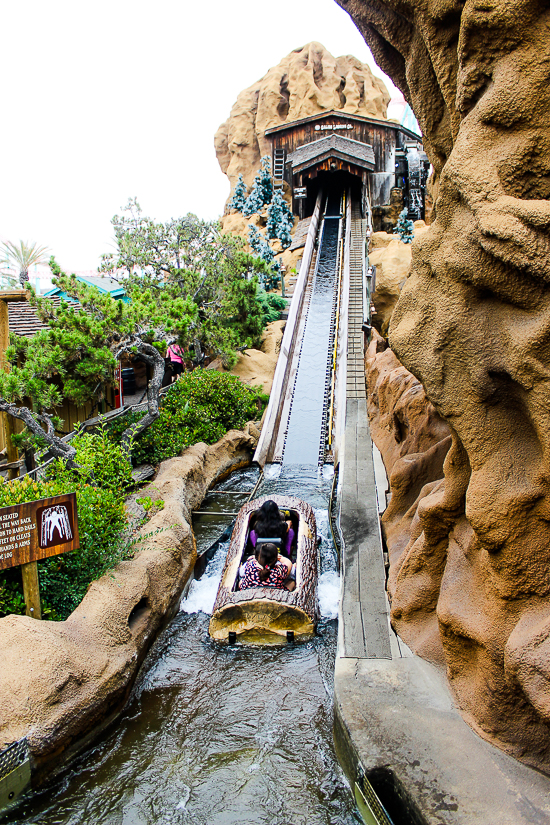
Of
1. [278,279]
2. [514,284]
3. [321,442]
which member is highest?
[278,279]

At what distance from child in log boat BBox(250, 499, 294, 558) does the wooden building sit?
2087 centimetres

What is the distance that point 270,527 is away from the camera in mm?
7758

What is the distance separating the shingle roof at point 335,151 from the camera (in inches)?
993

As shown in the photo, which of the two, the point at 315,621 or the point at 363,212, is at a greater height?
the point at 363,212

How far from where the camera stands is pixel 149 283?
15.5 metres

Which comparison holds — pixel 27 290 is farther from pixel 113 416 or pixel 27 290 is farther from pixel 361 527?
pixel 361 527

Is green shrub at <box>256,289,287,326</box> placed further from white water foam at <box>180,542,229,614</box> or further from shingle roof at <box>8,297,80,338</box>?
white water foam at <box>180,542,229,614</box>

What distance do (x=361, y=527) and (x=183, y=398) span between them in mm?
Answer: 6725

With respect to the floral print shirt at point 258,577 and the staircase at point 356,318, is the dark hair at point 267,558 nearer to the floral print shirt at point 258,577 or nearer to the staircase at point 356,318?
the floral print shirt at point 258,577

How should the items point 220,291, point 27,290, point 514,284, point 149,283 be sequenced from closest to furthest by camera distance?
point 514,284
point 27,290
point 149,283
point 220,291

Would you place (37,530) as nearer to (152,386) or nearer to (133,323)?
(133,323)

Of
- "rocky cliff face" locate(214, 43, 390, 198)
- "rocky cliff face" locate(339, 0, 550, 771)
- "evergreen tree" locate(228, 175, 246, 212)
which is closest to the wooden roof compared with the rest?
"rocky cliff face" locate(214, 43, 390, 198)

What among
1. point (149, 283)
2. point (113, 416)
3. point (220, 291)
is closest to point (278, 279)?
point (220, 291)

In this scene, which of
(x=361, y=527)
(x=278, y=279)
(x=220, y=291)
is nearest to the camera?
(x=361, y=527)
